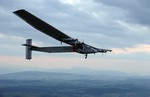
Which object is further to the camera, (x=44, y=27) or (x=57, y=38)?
(x=57, y=38)

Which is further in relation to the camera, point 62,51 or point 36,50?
point 36,50

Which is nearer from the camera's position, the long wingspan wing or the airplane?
the long wingspan wing

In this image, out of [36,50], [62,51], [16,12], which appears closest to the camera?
[16,12]

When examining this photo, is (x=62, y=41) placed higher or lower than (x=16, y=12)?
lower

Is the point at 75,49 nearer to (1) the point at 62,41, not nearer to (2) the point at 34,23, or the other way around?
(1) the point at 62,41

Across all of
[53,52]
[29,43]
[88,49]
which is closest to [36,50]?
[29,43]

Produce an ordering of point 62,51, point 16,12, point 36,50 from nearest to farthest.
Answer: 1. point 16,12
2. point 62,51
3. point 36,50

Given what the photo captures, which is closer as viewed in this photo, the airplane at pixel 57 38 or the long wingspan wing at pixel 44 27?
the long wingspan wing at pixel 44 27

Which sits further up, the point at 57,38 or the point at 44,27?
the point at 44,27
